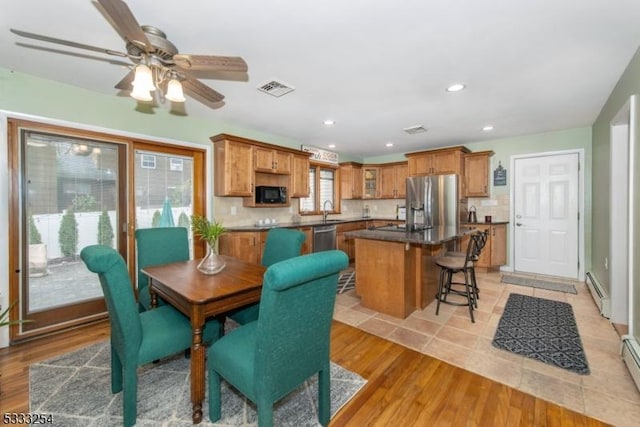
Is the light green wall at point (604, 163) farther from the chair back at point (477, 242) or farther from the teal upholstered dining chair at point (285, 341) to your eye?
the teal upholstered dining chair at point (285, 341)

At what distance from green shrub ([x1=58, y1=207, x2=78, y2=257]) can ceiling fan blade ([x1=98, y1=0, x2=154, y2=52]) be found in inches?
91.5

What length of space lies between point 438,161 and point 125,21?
512 cm

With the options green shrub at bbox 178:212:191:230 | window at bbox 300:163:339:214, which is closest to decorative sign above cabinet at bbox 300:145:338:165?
window at bbox 300:163:339:214

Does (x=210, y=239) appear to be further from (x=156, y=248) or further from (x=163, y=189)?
(x=163, y=189)

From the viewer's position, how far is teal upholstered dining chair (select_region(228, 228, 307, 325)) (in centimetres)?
232

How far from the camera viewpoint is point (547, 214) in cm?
464

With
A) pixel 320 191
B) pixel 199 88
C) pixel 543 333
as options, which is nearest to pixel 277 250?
pixel 199 88

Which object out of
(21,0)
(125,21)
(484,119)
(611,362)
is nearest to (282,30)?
(125,21)

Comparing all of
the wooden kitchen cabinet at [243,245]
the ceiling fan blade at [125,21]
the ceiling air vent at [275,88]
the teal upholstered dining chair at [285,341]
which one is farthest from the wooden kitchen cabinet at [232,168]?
the teal upholstered dining chair at [285,341]

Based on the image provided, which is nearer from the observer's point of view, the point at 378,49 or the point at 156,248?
the point at 378,49

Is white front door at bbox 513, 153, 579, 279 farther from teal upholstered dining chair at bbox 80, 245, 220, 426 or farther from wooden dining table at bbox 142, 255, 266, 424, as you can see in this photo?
teal upholstered dining chair at bbox 80, 245, 220, 426

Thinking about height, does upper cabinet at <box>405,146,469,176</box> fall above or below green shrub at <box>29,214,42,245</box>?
above

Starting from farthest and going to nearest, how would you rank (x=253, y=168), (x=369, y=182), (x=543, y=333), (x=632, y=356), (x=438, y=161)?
(x=369, y=182) < (x=438, y=161) < (x=253, y=168) < (x=543, y=333) < (x=632, y=356)

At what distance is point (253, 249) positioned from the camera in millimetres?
3965
